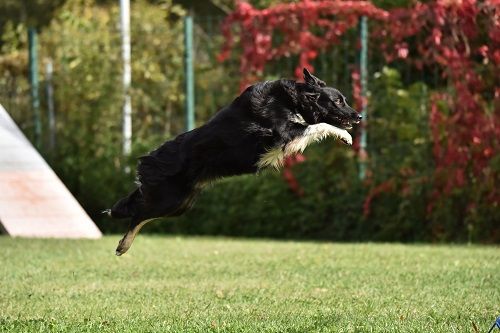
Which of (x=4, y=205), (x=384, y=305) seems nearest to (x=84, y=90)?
(x=4, y=205)

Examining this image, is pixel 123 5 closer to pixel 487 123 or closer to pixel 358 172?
pixel 358 172

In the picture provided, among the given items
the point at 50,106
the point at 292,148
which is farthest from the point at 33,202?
the point at 292,148

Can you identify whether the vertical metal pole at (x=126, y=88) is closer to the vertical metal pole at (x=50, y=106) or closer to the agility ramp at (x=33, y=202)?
the vertical metal pole at (x=50, y=106)

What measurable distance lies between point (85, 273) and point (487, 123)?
214 inches

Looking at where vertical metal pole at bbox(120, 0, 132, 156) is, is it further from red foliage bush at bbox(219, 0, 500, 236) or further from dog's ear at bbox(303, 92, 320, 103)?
dog's ear at bbox(303, 92, 320, 103)

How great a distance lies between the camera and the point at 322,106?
7.54 metres

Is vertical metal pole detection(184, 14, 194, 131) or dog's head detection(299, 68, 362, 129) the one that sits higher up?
dog's head detection(299, 68, 362, 129)

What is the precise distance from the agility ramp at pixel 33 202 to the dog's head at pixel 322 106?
221 inches

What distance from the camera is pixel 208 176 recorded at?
291 inches

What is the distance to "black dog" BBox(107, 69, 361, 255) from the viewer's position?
7.15 meters

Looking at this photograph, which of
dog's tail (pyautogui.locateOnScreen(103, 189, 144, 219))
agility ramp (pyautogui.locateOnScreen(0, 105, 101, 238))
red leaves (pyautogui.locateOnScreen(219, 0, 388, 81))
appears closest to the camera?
dog's tail (pyautogui.locateOnScreen(103, 189, 144, 219))

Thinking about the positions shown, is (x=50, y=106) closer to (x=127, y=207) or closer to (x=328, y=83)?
(x=328, y=83)

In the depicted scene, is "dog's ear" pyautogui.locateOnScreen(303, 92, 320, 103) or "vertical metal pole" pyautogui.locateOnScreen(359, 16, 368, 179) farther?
"vertical metal pole" pyautogui.locateOnScreen(359, 16, 368, 179)

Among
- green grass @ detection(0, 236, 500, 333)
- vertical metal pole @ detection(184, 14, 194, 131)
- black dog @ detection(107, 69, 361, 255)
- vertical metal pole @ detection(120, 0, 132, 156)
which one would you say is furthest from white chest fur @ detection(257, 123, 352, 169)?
vertical metal pole @ detection(120, 0, 132, 156)
